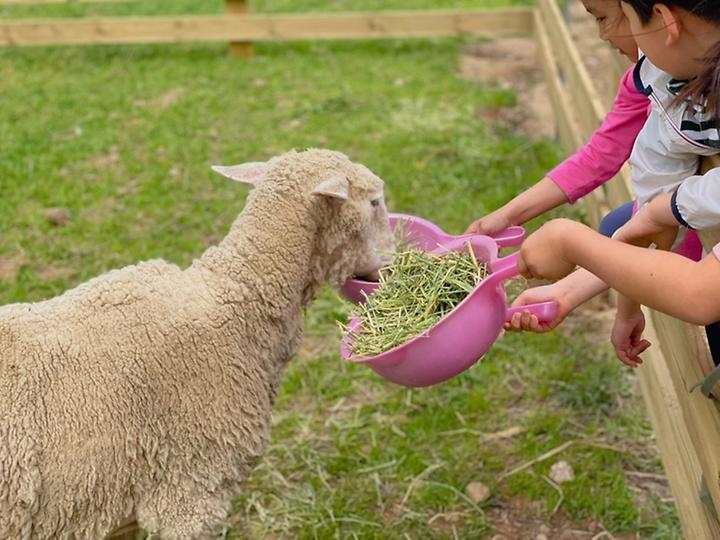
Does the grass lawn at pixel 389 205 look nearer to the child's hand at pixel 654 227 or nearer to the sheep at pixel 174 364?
the sheep at pixel 174 364

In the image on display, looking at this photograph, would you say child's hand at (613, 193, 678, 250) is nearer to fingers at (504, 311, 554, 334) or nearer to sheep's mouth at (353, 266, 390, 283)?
fingers at (504, 311, 554, 334)

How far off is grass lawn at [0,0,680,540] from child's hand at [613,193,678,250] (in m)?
1.57

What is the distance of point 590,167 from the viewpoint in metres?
2.75

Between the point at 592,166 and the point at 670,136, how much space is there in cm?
70

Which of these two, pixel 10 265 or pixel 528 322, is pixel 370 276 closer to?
pixel 528 322

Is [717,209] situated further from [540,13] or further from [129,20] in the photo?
[129,20]

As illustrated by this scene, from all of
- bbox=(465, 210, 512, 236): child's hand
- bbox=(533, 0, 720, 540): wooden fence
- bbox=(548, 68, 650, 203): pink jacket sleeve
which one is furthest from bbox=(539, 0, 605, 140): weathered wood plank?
bbox=(465, 210, 512, 236): child's hand

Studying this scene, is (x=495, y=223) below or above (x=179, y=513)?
above

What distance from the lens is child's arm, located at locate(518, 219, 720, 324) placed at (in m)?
1.64

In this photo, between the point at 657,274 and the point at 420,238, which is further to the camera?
the point at 420,238

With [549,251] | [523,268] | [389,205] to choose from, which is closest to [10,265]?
[389,205]

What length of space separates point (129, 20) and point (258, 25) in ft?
4.77

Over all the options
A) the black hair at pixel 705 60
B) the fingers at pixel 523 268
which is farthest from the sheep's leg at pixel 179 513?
the black hair at pixel 705 60

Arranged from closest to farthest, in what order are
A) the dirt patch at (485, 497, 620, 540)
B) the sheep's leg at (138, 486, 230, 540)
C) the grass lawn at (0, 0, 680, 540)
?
the sheep's leg at (138, 486, 230, 540)
the dirt patch at (485, 497, 620, 540)
the grass lawn at (0, 0, 680, 540)
